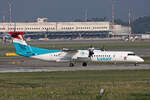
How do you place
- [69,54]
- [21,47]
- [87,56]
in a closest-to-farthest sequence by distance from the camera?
[21,47], [87,56], [69,54]

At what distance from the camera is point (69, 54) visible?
197ft

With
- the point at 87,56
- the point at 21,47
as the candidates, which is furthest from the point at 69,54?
the point at 21,47

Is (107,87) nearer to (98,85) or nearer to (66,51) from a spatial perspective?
(98,85)

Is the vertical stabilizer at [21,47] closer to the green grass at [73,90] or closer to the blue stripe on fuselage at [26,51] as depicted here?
the blue stripe on fuselage at [26,51]

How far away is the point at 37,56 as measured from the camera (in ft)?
194

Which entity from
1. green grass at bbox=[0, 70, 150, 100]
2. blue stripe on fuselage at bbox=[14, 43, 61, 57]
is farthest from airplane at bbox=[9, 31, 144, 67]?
green grass at bbox=[0, 70, 150, 100]

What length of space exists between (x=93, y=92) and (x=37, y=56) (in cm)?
2960

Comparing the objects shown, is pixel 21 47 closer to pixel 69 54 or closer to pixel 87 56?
pixel 69 54

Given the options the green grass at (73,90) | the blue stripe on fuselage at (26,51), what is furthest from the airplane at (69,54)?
the green grass at (73,90)

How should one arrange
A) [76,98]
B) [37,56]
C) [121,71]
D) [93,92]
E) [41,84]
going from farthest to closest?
[37,56] < [121,71] < [41,84] < [93,92] < [76,98]

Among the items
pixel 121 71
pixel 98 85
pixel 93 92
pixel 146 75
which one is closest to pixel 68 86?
pixel 98 85

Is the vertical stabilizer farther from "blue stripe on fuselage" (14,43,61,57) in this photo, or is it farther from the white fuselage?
the white fuselage

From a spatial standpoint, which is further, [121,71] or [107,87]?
[121,71]

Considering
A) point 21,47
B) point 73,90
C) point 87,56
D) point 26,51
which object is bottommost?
point 73,90
